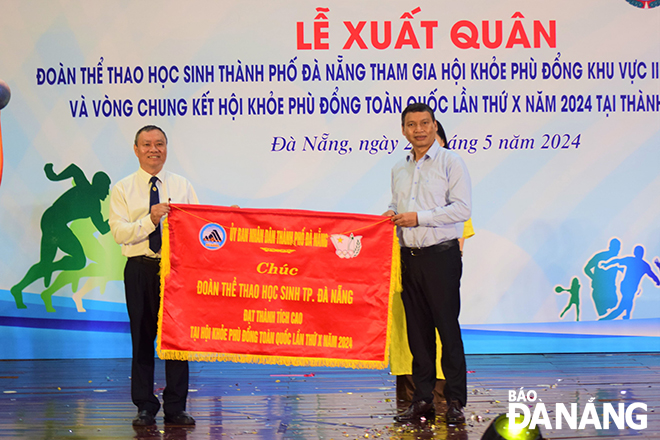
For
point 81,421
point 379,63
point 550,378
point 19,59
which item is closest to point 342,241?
point 81,421

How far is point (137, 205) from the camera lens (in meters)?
2.96

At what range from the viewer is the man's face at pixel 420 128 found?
9.68 ft

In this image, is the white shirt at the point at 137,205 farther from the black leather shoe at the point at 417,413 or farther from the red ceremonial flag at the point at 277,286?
the black leather shoe at the point at 417,413

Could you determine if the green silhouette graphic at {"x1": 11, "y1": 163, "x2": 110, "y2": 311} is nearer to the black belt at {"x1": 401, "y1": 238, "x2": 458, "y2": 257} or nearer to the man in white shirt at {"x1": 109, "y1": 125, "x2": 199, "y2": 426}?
the man in white shirt at {"x1": 109, "y1": 125, "x2": 199, "y2": 426}

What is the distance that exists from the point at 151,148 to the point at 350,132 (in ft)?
6.35

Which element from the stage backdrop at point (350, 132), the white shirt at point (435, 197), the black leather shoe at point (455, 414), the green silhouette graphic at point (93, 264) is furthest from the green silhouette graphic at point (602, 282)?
the green silhouette graphic at point (93, 264)

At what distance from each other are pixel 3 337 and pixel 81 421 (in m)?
2.00

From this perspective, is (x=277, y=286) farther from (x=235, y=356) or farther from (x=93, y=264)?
(x=93, y=264)

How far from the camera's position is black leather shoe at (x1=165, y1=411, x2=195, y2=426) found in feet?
9.51

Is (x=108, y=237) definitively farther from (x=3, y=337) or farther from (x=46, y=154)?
(x=3, y=337)

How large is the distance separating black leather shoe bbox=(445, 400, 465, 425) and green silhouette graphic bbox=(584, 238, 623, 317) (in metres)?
2.12

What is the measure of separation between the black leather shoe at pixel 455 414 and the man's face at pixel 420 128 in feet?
3.66

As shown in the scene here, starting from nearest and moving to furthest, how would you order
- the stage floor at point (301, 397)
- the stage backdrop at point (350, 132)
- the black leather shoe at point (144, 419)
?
1. the stage floor at point (301, 397)
2. the black leather shoe at point (144, 419)
3. the stage backdrop at point (350, 132)

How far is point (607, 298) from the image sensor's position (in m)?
4.63
